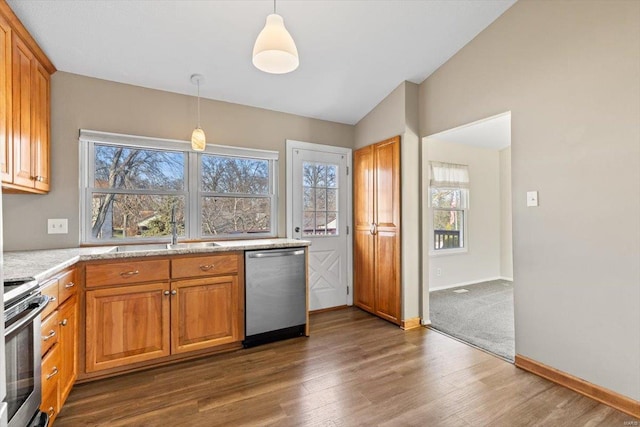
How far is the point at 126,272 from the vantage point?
7.86 feet

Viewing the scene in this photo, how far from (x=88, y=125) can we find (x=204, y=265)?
5.36ft

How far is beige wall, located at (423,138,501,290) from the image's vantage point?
5020 mm

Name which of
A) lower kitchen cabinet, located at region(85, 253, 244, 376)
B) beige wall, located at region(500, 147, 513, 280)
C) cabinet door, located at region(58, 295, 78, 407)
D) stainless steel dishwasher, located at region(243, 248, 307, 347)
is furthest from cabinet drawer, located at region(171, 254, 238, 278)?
beige wall, located at region(500, 147, 513, 280)

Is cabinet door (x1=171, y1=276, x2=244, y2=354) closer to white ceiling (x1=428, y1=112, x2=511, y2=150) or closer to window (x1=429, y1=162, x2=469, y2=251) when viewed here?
white ceiling (x1=428, y1=112, x2=511, y2=150)

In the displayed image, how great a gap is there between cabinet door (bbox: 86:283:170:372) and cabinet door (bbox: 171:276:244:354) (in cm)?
9

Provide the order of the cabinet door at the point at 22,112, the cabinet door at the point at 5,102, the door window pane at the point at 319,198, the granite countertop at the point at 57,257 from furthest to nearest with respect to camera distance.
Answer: the door window pane at the point at 319,198
the cabinet door at the point at 22,112
the cabinet door at the point at 5,102
the granite countertop at the point at 57,257

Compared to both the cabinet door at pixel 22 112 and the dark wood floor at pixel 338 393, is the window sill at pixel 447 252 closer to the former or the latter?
the dark wood floor at pixel 338 393

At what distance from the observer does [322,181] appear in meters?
4.01

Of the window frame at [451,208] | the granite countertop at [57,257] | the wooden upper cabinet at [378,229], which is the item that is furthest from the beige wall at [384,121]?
the granite countertop at [57,257]

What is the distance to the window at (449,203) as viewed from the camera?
4.98m

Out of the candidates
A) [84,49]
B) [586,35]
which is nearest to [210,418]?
[84,49]

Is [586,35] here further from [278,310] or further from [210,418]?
[210,418]

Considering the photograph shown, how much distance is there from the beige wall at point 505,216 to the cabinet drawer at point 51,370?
20.0ft

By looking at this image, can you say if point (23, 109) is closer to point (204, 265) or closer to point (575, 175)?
point (204, 265)
